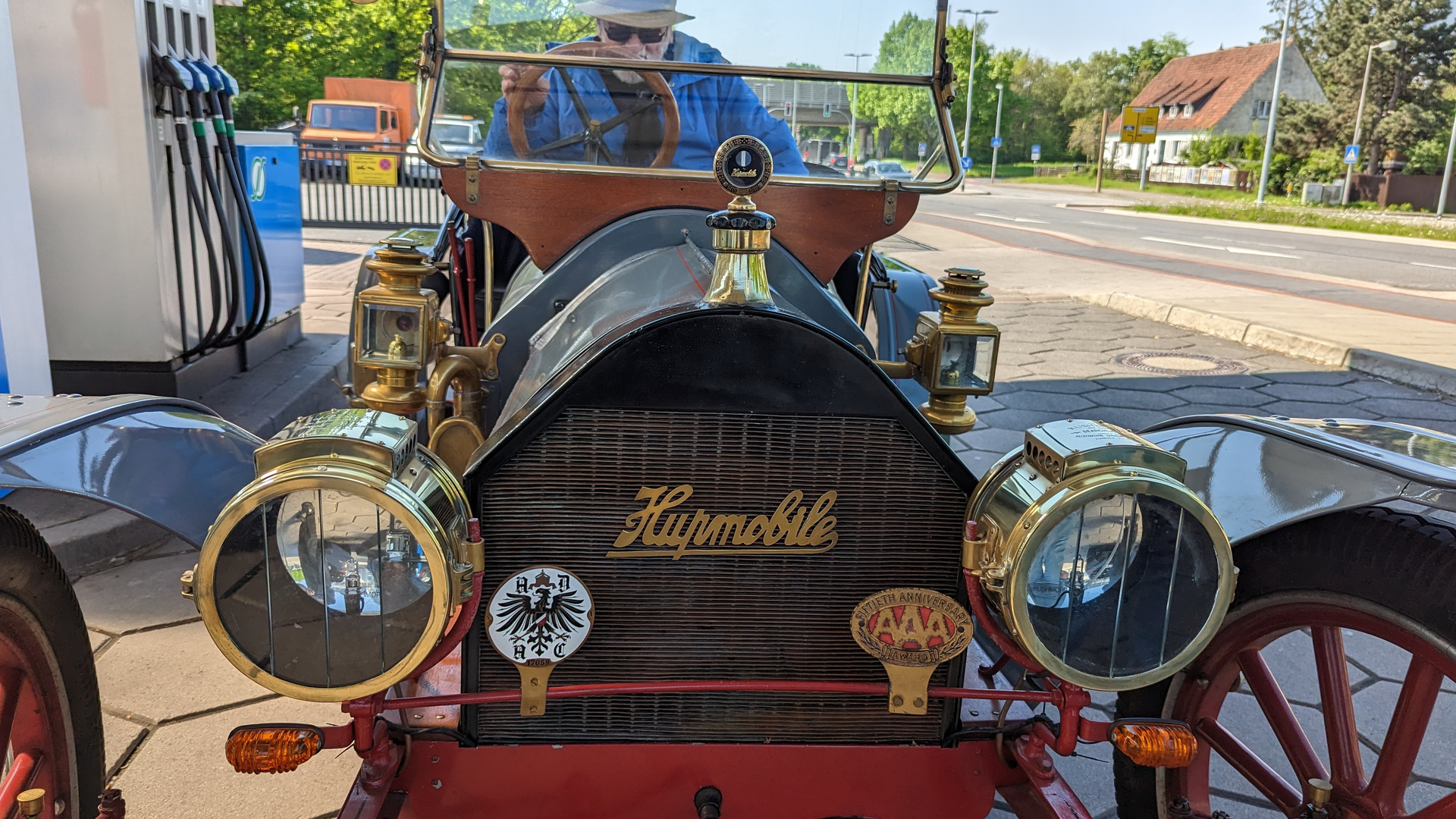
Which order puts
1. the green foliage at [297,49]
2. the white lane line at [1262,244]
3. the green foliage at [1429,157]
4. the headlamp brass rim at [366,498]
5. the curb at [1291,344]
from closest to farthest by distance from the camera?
the headlamp brass rim at [366,498], the curb at [1291,344], the white lane line at [1262,244], the green foliage at [297,49], the green foliage at [1429,157]

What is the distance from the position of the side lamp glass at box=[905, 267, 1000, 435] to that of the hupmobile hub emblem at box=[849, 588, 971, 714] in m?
0.51

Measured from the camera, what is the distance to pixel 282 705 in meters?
2.23

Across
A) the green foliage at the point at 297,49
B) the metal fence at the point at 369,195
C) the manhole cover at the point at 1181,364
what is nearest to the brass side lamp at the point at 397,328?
the manhole cover at the point at 1181,364

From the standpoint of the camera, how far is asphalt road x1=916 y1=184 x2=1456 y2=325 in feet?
31.1

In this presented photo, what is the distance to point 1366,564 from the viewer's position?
1328mm

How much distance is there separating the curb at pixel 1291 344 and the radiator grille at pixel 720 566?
5.37 metres

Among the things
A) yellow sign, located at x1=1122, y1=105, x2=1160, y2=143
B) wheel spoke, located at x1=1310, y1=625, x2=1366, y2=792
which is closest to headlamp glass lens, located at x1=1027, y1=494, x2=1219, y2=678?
wheel spoke, located at x1=1310, y1=625, x2=1366, y2=792

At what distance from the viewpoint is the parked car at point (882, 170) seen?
2.42 meters

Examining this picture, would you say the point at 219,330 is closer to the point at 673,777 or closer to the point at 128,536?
the point at 128,536

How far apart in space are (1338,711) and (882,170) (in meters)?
1.51

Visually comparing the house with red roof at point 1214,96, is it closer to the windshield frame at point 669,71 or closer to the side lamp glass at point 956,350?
the windshield frame at point 669,71

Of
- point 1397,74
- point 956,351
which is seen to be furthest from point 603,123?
point 1397,74

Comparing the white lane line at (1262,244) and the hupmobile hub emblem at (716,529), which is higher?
the hupmobile hub emblem at (716,529)

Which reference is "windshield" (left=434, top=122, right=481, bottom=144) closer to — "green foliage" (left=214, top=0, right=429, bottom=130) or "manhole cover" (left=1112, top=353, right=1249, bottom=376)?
"manhole cover" (left=1112, top=353, right=1249, bottom=376)
